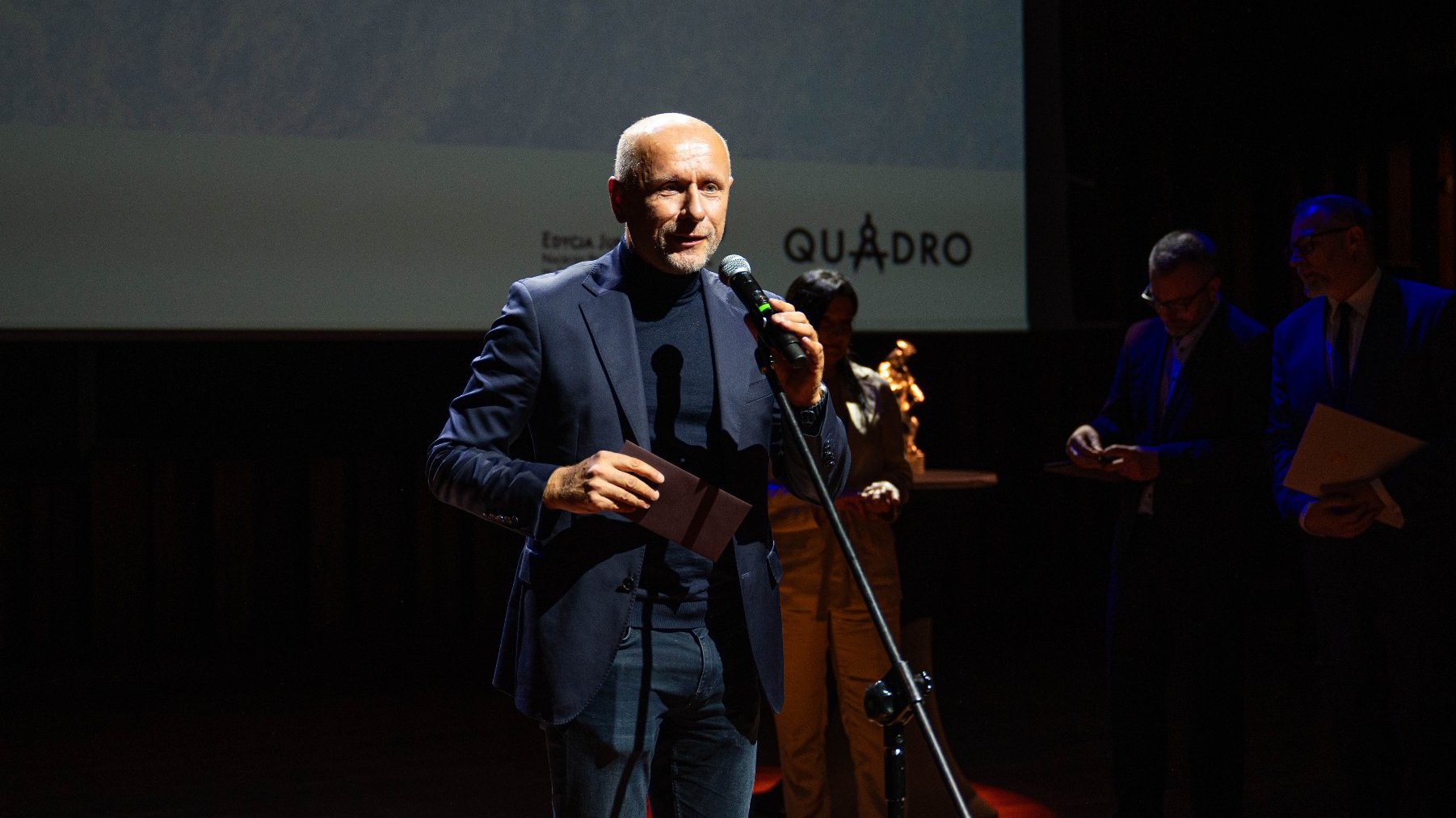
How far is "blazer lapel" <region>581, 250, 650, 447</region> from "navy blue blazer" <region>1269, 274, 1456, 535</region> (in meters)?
1.93

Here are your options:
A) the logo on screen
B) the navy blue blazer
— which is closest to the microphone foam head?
the navy blue blazer

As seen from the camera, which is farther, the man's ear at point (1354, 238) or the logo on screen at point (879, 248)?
the logo on screen at point (879, 248)

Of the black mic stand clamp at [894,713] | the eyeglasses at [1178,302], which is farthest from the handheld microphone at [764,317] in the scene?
the eyeglasses at [1178,302]

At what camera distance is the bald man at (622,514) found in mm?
1488

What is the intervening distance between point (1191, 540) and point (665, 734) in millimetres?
1813

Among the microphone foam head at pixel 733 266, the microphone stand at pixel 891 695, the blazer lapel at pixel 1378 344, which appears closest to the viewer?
the microphone stand at pixel 891 695

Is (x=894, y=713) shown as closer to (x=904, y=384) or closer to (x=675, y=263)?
(x=675, y=263)

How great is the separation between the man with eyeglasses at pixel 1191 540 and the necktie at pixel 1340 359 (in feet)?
0.52

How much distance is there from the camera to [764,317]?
1438 millimetres

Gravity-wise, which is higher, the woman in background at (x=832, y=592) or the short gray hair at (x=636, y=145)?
the short gray hair at (x=636, y=145)

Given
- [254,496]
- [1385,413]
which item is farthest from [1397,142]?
[254,496]

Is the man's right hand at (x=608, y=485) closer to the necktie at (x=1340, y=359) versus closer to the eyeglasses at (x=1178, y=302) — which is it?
the eyeglasses at (x=1178, y=302)

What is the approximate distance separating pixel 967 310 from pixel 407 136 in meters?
1.87

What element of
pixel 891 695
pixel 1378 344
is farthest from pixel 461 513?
pixel 891 695
